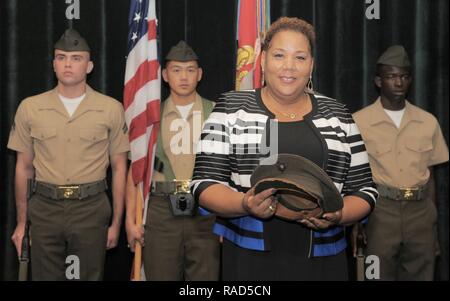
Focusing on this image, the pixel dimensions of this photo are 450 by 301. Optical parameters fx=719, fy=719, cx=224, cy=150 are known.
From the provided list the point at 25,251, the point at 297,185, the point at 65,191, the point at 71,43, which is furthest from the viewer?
the point at 71,43

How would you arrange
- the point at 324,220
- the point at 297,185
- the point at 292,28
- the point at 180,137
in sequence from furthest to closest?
the point at 180,137 → the point at 292,28 → the point at 324,220 → the point at 297,185

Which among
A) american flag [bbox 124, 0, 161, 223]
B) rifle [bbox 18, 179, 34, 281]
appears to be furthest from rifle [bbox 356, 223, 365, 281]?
rifle [bbox 18, 179, 34, 281]

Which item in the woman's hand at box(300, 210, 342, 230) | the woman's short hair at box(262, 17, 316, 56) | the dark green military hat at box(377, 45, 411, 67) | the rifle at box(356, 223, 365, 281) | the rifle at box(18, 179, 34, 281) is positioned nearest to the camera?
the woman's hand at box(300, 210, 342, 230)

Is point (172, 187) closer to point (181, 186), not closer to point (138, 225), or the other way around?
point (181, 186)

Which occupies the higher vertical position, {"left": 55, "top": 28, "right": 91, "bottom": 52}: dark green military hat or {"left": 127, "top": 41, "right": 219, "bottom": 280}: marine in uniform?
{"left": 55, "top": 28, "right": 91, "bottom": 52}: dark green military hat

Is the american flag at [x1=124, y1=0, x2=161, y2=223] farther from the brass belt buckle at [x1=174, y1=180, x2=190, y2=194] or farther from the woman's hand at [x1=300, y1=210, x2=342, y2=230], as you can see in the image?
the woman's hand at [x1=300, y1=210, x2=342, y2=230]

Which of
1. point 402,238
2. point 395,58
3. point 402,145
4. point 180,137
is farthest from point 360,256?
point 395,58

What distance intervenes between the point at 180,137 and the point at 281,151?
7.84 ft

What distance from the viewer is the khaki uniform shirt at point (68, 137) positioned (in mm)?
4508

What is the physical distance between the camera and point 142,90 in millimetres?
→ 4852

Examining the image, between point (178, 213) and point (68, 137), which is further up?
point (68, 137)

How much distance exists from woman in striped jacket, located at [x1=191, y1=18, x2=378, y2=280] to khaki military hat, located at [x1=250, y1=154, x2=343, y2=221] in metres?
0.04

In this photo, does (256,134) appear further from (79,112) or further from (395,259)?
(395,259)

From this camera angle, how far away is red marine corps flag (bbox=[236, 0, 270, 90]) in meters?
4.77
